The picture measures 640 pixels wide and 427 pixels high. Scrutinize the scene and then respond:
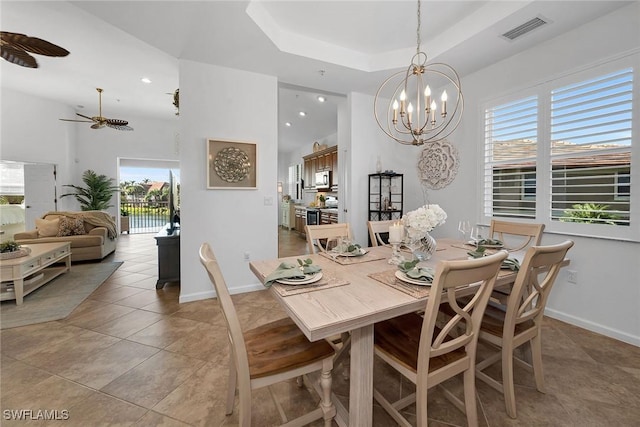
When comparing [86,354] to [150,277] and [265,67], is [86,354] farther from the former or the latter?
[265,67]

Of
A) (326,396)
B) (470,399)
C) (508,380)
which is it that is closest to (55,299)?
(326,396)

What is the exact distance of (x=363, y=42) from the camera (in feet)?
10.1

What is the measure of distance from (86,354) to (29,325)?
3.34 feet

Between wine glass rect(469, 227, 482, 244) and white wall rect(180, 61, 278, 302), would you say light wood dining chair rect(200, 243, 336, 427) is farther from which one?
white wall rect(180, 61, 278, 302)

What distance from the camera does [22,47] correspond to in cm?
242

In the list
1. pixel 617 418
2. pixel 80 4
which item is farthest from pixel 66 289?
pixel 617 418

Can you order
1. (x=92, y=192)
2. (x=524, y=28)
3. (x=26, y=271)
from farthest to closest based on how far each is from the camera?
1. (x=92, y=192)
2. (x=26, y=271)
3. (x=524, y=28)

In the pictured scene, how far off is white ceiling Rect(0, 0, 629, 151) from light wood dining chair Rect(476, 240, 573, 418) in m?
2.19

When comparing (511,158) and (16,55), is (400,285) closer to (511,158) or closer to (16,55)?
(511,158)

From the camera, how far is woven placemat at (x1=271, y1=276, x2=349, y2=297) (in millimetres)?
1269

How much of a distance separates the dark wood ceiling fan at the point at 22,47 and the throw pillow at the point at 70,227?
2.89 m

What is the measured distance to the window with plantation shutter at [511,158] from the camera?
2842 mm

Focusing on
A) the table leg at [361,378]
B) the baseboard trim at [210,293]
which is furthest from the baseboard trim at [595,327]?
the baseboard trim at [210,293]

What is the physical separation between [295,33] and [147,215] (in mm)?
8582
